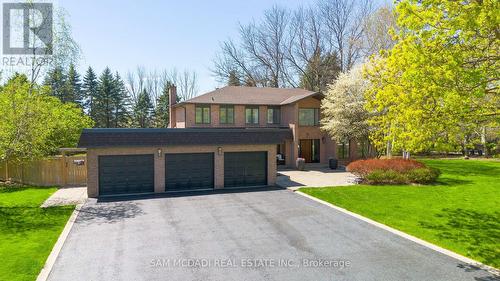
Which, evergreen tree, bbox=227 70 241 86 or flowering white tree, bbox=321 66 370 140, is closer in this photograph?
flowering white tree, bbox=321 66 370 140

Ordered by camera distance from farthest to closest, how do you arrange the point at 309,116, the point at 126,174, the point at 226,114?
the point at 309,116, the point at 226,114, the point at 126,174

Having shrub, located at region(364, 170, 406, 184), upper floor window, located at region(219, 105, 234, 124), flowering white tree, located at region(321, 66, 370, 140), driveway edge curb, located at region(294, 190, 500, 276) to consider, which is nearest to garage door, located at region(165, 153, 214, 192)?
driveway edge curb, located at region(294, 190, 500, 276)

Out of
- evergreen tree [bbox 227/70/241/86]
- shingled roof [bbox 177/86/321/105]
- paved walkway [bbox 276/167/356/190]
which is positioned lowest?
paved walkway [bbox 276/167/356/190]

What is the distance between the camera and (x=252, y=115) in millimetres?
33031

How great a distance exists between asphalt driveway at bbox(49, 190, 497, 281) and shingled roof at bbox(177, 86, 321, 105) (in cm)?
1735

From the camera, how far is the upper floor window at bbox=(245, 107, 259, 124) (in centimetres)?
3278

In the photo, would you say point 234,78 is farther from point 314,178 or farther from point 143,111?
point 314,178

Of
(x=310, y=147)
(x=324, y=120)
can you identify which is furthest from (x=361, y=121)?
(x=310, y=147)

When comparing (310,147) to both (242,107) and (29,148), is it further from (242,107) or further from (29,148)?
(29,148)

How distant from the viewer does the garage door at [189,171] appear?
65.0 feet

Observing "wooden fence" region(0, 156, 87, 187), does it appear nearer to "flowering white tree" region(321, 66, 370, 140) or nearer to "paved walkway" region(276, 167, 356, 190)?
"paved walkway" region(276, 167, 356, 190)

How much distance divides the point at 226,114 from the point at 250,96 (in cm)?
367

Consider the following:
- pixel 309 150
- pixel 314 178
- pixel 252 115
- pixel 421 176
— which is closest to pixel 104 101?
pixel 252 115

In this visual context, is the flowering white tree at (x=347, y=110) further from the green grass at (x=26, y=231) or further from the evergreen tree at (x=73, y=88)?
the evergreen tree at (x=73, y=88)
